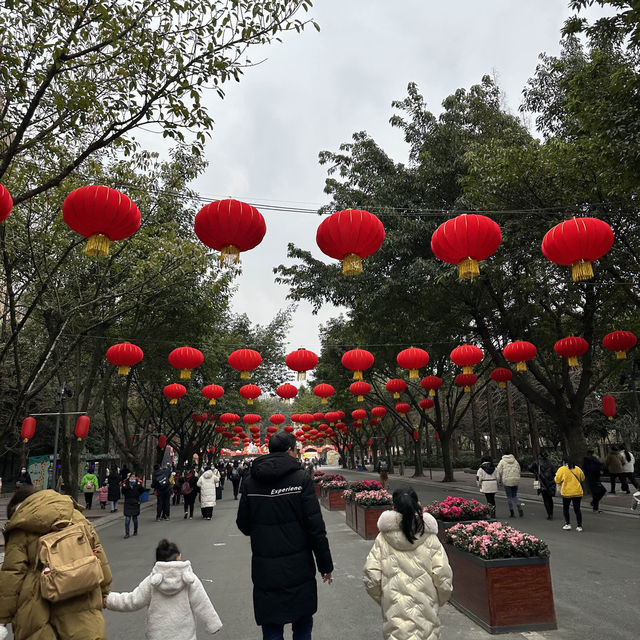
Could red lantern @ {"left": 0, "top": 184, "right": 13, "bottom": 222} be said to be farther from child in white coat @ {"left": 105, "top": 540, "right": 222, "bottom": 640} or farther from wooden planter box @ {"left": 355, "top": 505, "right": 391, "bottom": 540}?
wooden planter box @ {"left": 355, "top": 505, "right": 391, "bottom": 540}

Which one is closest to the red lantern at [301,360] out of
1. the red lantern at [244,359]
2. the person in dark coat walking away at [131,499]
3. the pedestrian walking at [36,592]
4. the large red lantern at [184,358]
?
the red lantern at [244,359]

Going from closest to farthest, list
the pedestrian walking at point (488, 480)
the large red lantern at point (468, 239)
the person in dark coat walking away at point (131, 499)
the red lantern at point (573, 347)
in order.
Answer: the large red lantern at point (468, 239), the red lantern at point (573, 347), the person in dark coat walking away at point (131, 499), the pedestrian walking at point (488, 480)

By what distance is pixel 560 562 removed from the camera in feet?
24.5

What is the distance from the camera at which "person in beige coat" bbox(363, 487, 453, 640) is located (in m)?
3.16

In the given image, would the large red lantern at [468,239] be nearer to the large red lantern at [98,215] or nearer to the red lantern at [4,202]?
the large red lantern at [98,215]

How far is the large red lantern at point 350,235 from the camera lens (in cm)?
645

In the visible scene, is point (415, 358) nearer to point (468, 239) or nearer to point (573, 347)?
point (573, 347)

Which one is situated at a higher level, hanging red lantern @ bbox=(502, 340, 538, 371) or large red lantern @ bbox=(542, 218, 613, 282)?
large red lantern @ bbox=(542, 218, 613, 282)

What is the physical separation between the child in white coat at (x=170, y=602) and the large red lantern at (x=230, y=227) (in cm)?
376

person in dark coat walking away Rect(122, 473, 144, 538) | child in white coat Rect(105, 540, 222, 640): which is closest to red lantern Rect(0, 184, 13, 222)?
child in white coat Rect(105, 540, 222, 640)

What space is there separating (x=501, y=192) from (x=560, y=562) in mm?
9024

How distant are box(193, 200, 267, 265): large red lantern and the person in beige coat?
3.86 metres

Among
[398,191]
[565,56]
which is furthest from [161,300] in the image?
[565,56]

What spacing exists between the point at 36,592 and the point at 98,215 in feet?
13.4
